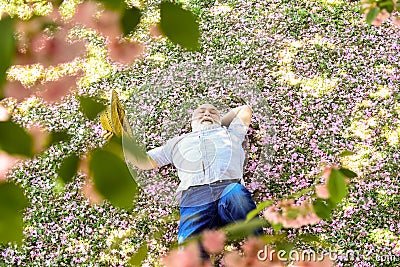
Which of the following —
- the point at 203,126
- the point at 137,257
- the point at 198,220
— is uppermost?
the point at 137,257

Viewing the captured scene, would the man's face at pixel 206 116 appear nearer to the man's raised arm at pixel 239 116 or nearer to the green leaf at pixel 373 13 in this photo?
the man's raised arm at pixel 239 116

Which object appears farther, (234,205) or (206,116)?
(206,116)

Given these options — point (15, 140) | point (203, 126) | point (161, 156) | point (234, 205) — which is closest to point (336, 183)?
point (15, 140)

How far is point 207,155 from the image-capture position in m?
2.70

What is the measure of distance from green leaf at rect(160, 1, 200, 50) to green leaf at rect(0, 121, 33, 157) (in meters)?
0.18

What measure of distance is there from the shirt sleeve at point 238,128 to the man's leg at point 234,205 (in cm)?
42

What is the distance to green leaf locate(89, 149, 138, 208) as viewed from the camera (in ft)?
1.55

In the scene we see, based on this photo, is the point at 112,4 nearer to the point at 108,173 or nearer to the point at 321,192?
the point at 108,173

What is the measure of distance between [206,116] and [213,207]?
555mm

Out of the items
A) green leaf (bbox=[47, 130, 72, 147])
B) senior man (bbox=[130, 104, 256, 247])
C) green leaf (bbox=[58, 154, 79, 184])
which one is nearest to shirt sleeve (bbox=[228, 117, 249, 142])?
senior man (bbox=[130, 104, 256, 247])

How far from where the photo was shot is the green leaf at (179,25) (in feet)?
1.78

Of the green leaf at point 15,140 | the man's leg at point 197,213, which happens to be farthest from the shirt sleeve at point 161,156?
the green leaf at point 15,140

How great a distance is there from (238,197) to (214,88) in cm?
144

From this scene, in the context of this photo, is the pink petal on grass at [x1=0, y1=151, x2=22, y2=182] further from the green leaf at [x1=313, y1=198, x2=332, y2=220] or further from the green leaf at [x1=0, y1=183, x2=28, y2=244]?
the green leaf at [x1=313, y1=198, x2=332, y2=220]
